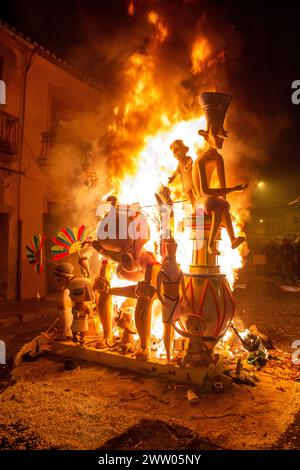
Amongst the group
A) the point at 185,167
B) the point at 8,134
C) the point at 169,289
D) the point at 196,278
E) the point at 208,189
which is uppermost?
the point at 8,134

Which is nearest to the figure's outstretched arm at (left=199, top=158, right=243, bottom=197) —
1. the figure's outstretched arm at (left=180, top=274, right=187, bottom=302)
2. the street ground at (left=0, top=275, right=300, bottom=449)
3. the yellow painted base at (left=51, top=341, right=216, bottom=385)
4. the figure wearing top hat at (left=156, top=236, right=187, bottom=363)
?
the figure wearing top hat at (left=156, top=236, right=187, bottom=363)

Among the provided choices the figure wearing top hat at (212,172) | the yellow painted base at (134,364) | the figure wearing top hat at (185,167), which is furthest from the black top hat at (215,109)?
the yellow painted base at (134,364)

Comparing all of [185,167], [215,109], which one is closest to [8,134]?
[185,167]

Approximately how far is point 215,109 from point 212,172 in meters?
0.88

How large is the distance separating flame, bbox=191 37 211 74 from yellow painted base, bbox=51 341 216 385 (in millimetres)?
5490

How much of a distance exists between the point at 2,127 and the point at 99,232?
27.3 feet

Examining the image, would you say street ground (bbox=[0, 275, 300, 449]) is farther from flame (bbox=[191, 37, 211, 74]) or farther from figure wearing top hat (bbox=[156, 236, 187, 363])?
flame (bbox=[191, 37, 211, 74])

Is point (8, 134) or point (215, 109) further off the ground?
point (8, 134)

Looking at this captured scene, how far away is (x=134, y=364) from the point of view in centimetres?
507

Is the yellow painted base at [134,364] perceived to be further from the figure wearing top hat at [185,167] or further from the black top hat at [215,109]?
the black top hat at [215,109]

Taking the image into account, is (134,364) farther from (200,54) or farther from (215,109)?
(200,54)

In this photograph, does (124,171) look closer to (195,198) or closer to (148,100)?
(148,100)

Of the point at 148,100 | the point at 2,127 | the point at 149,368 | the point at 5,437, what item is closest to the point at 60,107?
the point at 2,127

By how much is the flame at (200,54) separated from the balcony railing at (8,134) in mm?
7430
